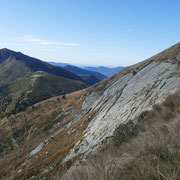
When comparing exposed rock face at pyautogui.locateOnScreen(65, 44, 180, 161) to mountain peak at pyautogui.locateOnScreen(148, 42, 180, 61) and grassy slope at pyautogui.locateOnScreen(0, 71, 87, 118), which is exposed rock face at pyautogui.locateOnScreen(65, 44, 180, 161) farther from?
grassy slope at pyautogui.locateOnScreen(0, 71, 87, 118)

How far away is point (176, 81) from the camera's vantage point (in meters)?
21.0

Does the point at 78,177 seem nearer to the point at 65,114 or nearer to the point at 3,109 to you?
the point at 65,114

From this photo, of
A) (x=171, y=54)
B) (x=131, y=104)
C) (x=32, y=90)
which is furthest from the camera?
(x=32, y=90)

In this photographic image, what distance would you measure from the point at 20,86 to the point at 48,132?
339ft

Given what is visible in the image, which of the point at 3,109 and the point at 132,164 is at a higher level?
the point at 132,164

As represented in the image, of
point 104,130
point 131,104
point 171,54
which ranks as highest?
point 171,54

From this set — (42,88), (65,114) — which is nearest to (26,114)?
(65,114)

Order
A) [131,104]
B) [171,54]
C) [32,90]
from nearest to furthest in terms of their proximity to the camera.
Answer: [131,104] < [171,54] < [32,90]

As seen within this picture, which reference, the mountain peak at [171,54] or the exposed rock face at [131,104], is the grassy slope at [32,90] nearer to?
the exposed rock face at [131,104]

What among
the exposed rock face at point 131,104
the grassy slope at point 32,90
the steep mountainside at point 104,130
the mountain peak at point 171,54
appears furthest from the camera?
the grassy slope at point 32,90

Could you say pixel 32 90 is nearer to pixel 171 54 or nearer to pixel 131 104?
pixel 171 54

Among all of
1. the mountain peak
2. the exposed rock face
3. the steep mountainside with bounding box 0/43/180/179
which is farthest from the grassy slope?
the mountain peak

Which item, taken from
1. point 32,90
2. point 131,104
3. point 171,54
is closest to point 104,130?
point 131,104

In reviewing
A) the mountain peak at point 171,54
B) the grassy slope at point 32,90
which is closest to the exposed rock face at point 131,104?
the mountain peak at point 171,54
